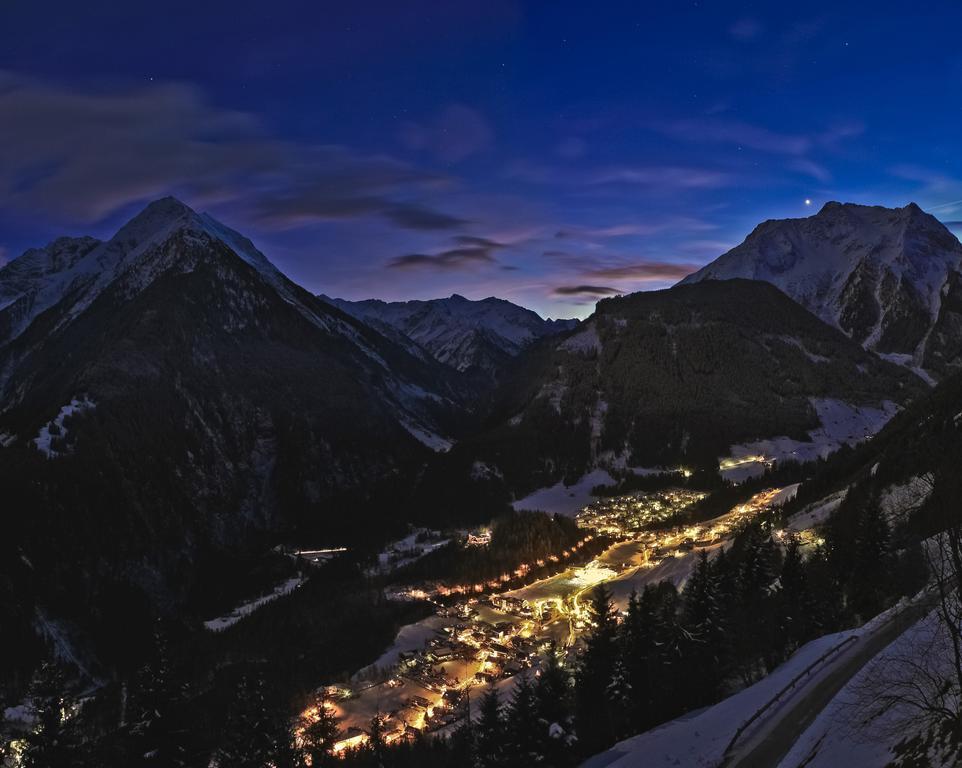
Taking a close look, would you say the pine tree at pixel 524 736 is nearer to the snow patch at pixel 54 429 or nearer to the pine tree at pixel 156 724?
the pine tree at pixel 156 724

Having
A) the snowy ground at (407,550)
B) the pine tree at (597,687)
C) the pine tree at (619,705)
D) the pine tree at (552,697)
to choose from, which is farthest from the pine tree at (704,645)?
the snowy ground at (407,550)

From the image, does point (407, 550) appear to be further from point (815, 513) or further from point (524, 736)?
point (524, 736)

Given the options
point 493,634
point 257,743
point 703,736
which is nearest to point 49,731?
point 257,743

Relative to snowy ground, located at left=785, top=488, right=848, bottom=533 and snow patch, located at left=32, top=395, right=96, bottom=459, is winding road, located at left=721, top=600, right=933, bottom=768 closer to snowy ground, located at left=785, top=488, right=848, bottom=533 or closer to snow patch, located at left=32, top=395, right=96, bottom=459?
snowy ground, located at left=785, top=488, right=848, bottom=533

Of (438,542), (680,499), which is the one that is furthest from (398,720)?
(680,499)

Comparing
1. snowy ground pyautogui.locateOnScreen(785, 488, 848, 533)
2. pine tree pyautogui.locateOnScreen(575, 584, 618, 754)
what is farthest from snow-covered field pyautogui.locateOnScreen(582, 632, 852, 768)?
snowy ground pyautogui.locateOnScreen(785, 488, 848, 533)
